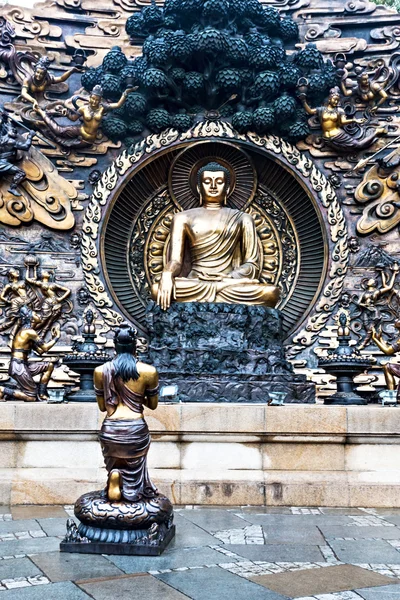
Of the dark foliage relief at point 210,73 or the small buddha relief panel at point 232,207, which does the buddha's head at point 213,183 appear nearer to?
the small buddha relief panel at point 232,207

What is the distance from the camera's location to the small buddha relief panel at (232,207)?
12.8 metres

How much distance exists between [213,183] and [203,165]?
0.80 metres

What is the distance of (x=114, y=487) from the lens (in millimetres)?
5207

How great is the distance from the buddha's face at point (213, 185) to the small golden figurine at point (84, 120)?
2.05 meters

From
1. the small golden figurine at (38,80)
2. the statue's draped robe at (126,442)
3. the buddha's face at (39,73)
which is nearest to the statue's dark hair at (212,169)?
the small golden figurine at (38,80)

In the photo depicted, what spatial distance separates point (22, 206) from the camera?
12.3 meters

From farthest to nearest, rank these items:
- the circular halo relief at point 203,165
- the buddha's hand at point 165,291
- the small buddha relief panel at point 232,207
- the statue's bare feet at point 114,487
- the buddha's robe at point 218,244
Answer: the circular halo relief at point 203,165
the small buddha relief panel at point 232,207
the buddha's robe at point 218,244
the buddha's hand at point 165,291
the statue's bare feet at point 114,487

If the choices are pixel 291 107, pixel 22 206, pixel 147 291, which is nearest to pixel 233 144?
pixel 291 107

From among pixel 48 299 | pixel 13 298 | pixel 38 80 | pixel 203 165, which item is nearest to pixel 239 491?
pixel 48 299

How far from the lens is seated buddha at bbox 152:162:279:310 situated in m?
11.5

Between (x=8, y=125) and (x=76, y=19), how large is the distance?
2.74 m

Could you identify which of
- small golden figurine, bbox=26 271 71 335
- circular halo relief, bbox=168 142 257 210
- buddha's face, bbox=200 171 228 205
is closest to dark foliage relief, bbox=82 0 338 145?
circular halo relief, bbox=168 142 257 210

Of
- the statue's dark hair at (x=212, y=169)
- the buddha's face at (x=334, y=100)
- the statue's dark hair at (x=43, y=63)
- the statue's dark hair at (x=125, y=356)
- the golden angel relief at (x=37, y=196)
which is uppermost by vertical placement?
the statue's dark hair at (x=43, y=63)

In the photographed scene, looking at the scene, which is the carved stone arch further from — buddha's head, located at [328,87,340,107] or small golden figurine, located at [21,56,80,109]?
small golden figurine, located at [21,56,80,109]
